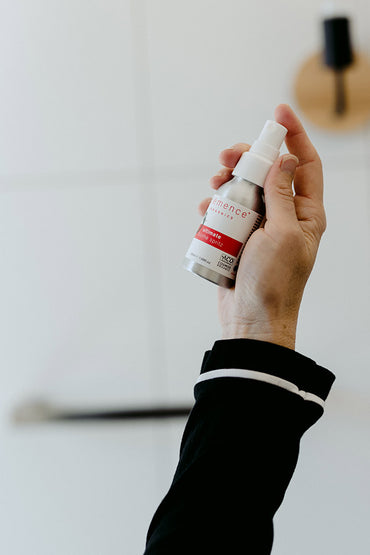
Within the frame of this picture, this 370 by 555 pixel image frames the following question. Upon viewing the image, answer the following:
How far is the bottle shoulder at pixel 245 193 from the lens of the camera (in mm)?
525

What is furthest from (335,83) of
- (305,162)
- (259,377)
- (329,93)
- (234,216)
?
(259,377)

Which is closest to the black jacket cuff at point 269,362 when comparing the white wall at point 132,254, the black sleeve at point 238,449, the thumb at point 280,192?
the black sleeve at point 238,449

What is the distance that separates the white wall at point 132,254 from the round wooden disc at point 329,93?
0.08ft

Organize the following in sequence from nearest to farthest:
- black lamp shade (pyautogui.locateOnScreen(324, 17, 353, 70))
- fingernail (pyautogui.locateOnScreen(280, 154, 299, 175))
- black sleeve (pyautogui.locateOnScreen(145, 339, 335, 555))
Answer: black sleeve (pyautogui.locateOnScreen(145, 339, 335, 555)) < fingernail (pyautogui.locateOnScreen(280, 154, 299, 175)) < black lamp shade (pyautogui.locateOnScreen(324, 17, 353, 70))

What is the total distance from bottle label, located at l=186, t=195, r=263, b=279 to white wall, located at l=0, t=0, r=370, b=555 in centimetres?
35

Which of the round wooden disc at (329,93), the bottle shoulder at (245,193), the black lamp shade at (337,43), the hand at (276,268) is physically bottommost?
the hand at (276,268)

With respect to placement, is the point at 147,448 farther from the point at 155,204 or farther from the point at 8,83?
the point at 8,83

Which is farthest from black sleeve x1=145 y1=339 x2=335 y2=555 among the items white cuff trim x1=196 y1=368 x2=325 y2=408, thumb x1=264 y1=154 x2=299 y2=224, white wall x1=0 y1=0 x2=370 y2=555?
white wall x1=0 y1=0 x2=370 y2=555

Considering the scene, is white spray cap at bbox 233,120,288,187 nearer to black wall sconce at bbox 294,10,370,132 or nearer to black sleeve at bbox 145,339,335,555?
black sleeve at bbox 145,339,335,555

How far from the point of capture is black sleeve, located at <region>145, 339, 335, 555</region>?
43 cm

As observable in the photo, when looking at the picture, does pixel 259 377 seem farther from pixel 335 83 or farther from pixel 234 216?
Result: pixel 335 83

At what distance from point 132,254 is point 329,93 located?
0.34 m

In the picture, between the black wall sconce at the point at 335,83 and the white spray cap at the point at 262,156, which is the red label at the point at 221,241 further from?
the black wall sconce at the point at 335,83

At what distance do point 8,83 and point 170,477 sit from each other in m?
0.60
